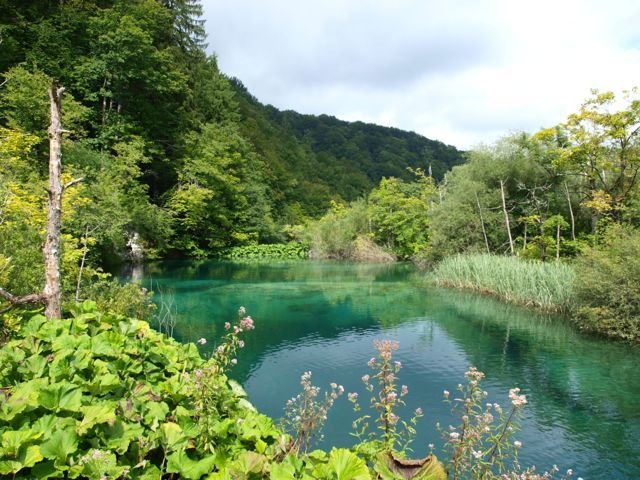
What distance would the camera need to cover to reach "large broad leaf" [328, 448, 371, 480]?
196 cm

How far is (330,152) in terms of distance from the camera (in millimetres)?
82562

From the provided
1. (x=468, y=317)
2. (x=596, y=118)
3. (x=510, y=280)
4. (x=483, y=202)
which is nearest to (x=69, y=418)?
(x=468, y=317)

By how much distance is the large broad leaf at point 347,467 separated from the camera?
1.96 meters

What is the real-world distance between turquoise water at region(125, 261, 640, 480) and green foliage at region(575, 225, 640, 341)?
1.71 feet

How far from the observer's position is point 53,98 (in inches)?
180

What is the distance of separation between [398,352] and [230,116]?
39480mm

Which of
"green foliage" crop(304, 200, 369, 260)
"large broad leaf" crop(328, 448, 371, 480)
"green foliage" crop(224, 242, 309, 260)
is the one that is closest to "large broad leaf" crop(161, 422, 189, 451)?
"large broad leaf" crop(328, 448, 371, 480)

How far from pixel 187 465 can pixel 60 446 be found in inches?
22.1

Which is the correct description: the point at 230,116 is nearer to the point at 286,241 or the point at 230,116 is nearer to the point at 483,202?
the point at 286,241

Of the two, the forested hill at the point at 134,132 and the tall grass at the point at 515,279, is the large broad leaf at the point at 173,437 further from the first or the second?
the tall grass at the point at 515,279

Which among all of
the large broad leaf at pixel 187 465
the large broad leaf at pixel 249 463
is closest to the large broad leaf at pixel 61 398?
the large broad leaf at pixel 187 465

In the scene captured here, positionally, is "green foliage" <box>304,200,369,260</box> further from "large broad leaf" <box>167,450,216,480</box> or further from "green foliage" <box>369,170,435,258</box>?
"large broad leaf" <box>167,450,216,480</box>

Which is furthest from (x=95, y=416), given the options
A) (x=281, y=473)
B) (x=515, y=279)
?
(x=515, y=279)

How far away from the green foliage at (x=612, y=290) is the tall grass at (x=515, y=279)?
3.77 feet
